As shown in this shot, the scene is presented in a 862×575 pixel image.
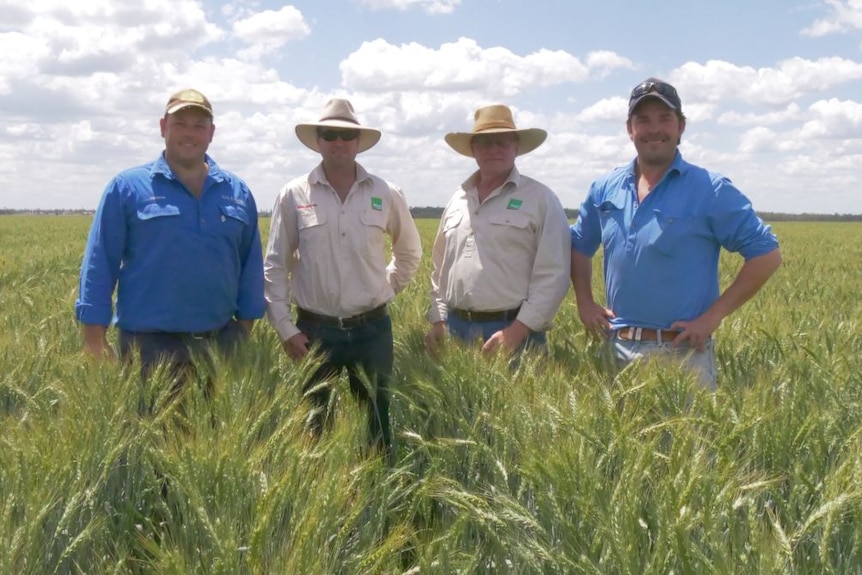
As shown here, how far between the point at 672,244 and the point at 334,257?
5.52 feet

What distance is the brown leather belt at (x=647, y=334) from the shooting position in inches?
142

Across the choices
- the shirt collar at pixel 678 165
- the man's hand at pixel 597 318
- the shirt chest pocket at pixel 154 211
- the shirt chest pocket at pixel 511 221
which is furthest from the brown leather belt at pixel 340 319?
the shirt collar at pixel 678 165

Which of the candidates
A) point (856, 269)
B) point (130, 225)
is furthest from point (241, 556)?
point (856, 269)

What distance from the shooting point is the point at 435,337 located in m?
4.10

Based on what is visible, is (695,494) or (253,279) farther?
(253,279)

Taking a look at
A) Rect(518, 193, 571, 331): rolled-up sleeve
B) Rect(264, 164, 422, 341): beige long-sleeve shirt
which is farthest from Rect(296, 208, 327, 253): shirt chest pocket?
Rect(518, 193, 571, 331): rolled-up sleeve

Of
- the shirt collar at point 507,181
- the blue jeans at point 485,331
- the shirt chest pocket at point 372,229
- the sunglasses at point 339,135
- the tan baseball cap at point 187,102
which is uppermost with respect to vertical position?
the tan baseball cap at point 187,102

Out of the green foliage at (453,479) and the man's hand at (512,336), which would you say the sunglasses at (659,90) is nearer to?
the man's hand at (512,336)

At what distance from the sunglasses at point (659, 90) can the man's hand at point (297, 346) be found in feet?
6.44

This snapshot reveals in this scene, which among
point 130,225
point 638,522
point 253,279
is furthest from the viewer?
point 253,279

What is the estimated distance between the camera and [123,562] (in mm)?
1975

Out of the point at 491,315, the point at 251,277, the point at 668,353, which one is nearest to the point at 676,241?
the point at 668,353

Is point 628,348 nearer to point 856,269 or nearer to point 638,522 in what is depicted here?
point 638,522

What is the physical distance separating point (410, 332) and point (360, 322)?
0.38 m
